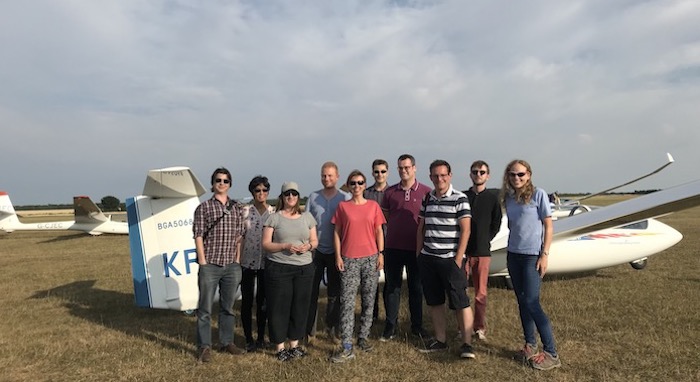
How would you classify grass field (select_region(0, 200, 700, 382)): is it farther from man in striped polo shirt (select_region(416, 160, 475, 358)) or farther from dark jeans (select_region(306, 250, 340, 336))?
man in striped polo shirt (select_region(416, 160, 475, 358))

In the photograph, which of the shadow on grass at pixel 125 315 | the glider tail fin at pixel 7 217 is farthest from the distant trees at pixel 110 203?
the shadow on grass at pixel 125 315

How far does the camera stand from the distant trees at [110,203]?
2840 inches

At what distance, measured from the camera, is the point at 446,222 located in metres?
3.49

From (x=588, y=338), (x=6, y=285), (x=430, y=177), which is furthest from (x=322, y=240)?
(x=6, y=285)

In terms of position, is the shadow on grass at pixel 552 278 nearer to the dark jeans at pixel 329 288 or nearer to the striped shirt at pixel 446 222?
the dark jeans at pixel 329 288

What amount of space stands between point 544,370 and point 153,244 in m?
4.03

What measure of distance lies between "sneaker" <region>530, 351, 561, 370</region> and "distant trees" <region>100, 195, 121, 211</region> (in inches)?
3116

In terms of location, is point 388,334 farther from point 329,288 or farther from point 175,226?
point 175,226

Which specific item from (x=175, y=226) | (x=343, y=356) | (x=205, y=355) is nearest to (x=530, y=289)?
(x=343, y=356)

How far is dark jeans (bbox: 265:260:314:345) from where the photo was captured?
11.7 feet

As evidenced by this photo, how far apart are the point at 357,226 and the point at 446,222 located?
751 millimetres

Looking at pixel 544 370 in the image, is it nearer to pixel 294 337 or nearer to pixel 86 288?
pixel 294 337

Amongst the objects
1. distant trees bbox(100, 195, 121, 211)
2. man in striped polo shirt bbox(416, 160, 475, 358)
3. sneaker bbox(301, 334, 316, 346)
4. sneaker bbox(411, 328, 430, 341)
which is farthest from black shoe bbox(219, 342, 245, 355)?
distant trees bbox(100, 195, 121, 211)

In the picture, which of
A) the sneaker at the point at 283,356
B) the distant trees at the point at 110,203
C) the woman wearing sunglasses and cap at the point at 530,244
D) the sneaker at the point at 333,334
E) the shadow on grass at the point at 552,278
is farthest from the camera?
the distant trees at the point at 110,203
